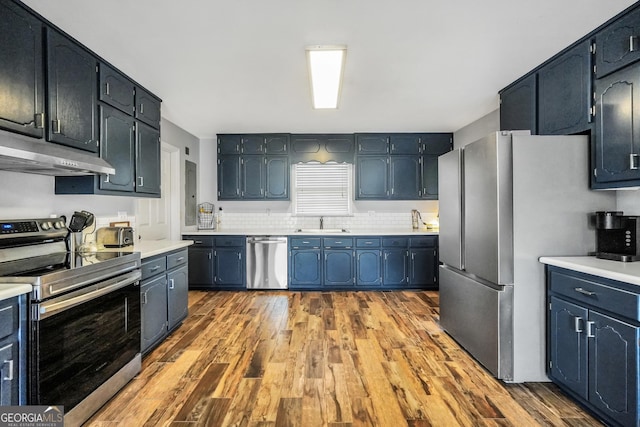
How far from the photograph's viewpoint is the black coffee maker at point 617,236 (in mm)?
2062

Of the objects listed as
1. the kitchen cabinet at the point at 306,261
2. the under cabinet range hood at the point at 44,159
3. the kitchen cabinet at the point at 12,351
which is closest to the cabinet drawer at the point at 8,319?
the kitchen cabinet at the point at 12,351

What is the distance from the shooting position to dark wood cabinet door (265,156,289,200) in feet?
17.1

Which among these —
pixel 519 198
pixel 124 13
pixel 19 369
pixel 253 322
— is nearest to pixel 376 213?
pixel 253 322

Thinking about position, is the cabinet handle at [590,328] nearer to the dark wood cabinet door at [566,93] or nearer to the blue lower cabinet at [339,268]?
the dark wood cabinet door at [566,93]

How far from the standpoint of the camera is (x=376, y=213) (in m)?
5.49

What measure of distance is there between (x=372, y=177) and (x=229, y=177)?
2.28m

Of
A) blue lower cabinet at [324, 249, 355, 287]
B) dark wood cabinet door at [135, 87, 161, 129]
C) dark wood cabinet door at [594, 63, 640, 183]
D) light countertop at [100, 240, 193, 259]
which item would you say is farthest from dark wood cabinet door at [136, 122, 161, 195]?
dark wood cabinet door at [594, 63, 640, 183]

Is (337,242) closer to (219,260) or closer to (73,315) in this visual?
(219,260)

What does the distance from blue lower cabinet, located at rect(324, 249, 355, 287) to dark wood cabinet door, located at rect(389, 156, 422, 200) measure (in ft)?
4.05

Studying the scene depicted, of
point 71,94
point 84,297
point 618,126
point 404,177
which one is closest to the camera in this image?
point 84,297

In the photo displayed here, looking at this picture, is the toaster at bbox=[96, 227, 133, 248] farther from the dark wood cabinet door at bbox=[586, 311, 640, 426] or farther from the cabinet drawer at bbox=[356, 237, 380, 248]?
the dark wood cabinet door at bbox=[586, 311, 640, 426]

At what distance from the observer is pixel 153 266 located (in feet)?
9.19

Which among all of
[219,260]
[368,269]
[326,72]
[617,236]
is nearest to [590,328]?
[617,236]

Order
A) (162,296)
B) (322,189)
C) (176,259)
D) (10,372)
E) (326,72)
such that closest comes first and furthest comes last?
(10,372) < (326,72) < (162,296) < (176,259) < (322,189)
